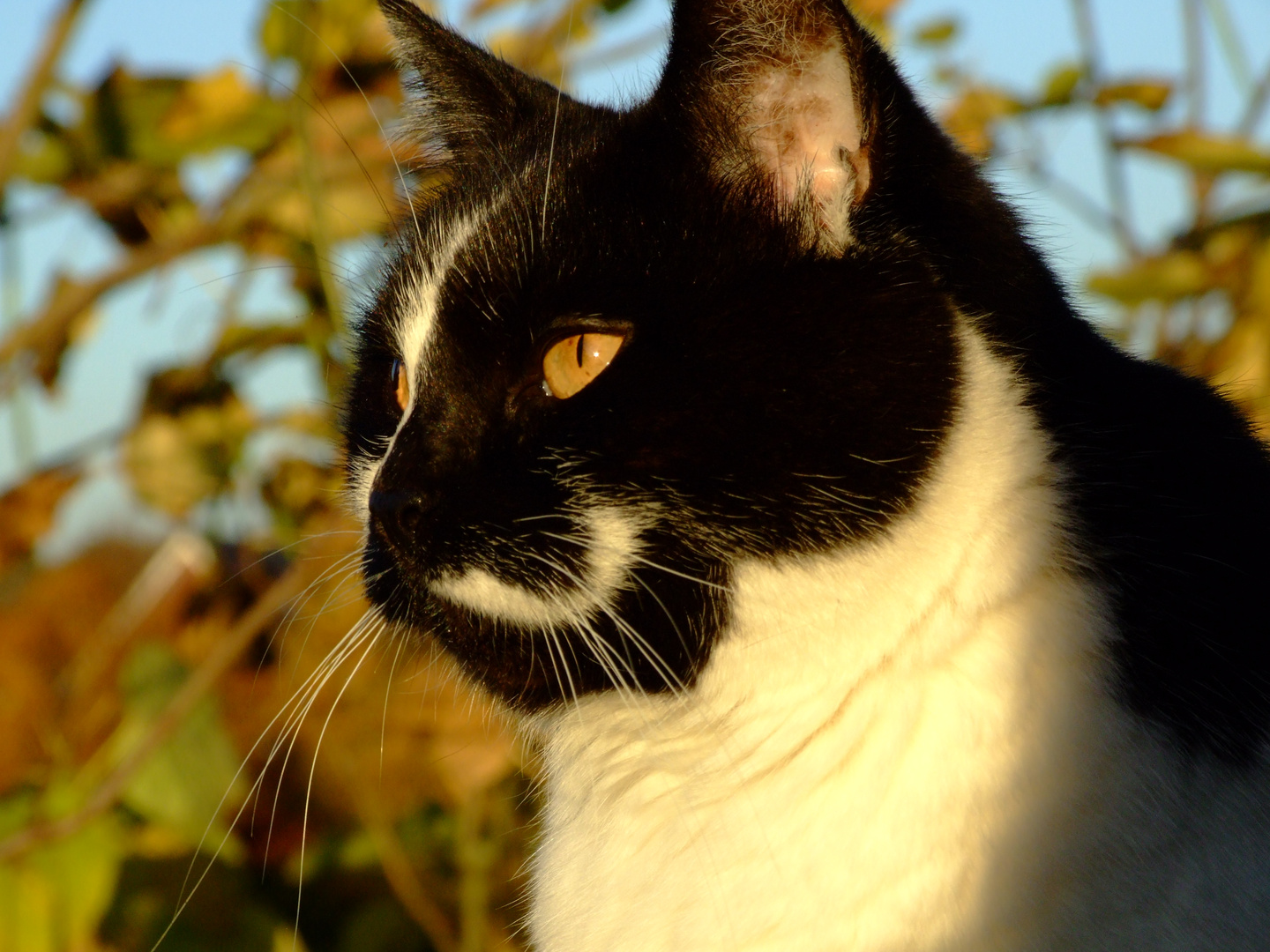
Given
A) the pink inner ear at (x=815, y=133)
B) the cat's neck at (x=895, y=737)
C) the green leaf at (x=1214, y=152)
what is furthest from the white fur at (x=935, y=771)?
the green leaf at (x=1214, y=152)

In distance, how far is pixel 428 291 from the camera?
1.05 m

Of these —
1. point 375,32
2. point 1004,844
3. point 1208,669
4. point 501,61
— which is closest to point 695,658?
point 1004,844

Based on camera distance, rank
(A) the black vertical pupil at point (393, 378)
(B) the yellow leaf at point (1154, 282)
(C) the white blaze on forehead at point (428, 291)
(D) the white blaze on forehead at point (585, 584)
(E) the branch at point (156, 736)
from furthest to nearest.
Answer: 1. (B) the yellow leaf at point (1154, 282)
2. (E) the branch at point (156, 736)
3. (A) the black vertical pupil at point (393, 378)
4. (C) the white blaze on forehead at point (428, 291)
5. (D) the white blaze on forehead at point (585, 584)

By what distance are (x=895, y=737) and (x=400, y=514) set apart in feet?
1.33

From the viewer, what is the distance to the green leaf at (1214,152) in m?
1.44

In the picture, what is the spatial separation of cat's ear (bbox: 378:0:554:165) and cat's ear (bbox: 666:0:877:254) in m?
0.36

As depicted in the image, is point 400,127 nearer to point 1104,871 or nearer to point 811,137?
point 811,137

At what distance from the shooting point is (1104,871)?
0.81 metres

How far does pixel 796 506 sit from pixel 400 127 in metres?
0.78

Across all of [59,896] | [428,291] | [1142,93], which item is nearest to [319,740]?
[428,291]

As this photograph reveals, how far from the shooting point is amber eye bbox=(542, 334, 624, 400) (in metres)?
0.94

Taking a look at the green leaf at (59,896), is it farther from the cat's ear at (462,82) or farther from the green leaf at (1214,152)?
the green leaf at (1214,152)

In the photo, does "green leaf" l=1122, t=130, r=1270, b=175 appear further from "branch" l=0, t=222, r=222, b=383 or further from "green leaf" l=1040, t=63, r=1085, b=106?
"branch" l=0, t=222, r=222, b=383

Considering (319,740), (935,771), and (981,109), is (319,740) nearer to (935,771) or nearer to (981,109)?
(935,771)
